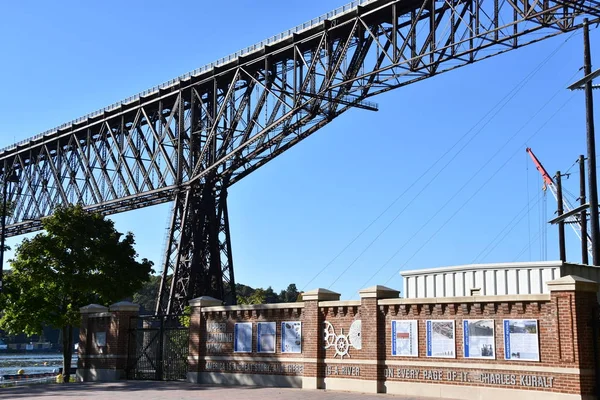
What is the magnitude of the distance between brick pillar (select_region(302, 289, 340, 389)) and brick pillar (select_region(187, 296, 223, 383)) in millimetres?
5142

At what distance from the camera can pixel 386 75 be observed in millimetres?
41500

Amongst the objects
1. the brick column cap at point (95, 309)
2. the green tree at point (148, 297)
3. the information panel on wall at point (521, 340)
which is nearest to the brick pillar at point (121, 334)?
the brick column cap at point (95, 309)

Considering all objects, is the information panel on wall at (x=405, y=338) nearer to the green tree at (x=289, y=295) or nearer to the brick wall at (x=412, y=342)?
the brick wall at (x=412, y=342)

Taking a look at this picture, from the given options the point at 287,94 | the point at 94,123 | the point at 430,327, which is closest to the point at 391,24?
the point at 287,94

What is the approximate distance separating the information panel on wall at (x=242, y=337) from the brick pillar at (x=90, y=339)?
289 inches

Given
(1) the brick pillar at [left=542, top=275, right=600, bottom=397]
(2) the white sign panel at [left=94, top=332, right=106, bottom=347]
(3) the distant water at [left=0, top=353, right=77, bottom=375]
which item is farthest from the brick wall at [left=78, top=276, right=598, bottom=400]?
(3) the distant water at [left=0, top=353, right=77, bottom=375]

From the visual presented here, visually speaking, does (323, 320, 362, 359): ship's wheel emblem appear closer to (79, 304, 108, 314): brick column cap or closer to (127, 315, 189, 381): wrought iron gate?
(127, 315, 189, 381): wrought iron gate

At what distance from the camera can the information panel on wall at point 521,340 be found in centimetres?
2022

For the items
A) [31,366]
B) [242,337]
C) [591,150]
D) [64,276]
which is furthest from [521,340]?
[31,366]

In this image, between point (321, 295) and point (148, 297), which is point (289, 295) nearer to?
point (148, 297)

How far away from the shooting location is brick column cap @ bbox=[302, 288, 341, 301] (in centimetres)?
2577

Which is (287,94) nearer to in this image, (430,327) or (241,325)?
(241,325)

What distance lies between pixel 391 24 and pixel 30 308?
2522 centimetres

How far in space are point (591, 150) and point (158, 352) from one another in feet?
70.1
